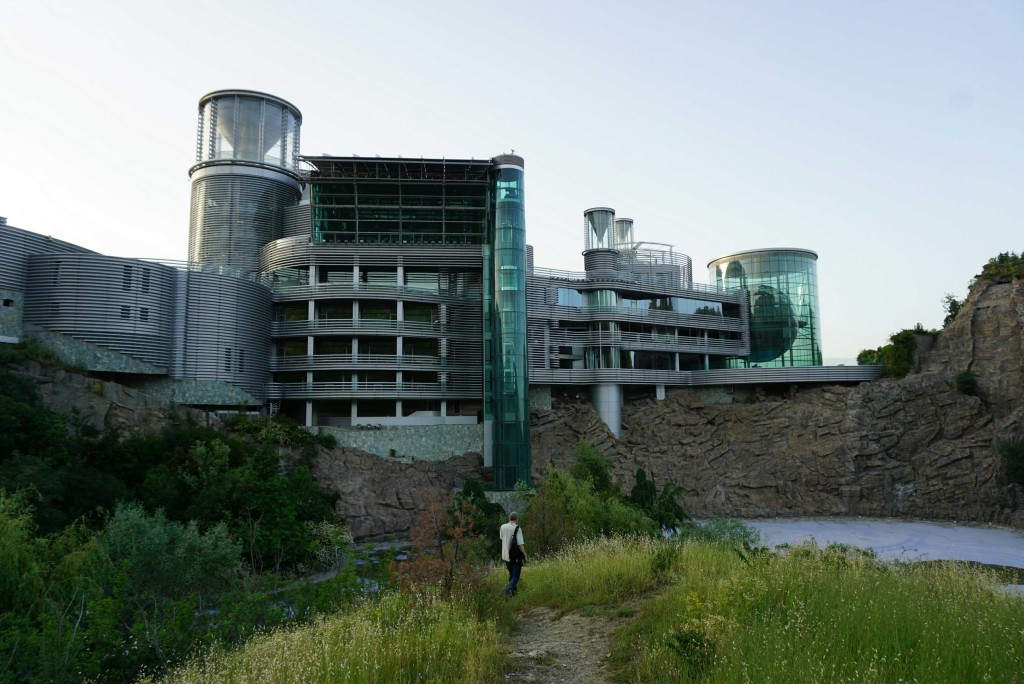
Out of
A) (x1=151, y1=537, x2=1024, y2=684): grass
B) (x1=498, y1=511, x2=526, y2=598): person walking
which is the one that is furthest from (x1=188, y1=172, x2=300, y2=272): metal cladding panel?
(x1=151, y1=537, x2=1024, y2=684): grass

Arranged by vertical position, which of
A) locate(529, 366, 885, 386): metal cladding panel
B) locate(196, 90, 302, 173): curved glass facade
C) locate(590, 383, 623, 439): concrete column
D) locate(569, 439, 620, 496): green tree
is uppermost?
locate(196, 90, 302, 173): curved glass facade

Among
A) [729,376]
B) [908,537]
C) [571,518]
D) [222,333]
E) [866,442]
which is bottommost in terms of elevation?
[908,537]

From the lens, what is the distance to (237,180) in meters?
56.2

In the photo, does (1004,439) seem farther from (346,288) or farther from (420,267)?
(346,288)

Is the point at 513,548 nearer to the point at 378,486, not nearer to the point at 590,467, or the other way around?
the point at 590,467

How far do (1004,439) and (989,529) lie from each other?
6.26m

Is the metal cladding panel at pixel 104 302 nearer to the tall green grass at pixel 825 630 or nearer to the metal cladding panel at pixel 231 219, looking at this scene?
the metal cladding panel at pixel 231 219

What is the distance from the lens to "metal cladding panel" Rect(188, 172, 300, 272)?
5525 centimetres

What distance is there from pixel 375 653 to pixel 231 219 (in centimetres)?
5444

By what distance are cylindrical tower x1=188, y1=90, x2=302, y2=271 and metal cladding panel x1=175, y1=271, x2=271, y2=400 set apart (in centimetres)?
1311

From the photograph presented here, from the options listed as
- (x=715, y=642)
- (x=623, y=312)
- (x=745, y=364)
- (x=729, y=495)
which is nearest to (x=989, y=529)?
(x=729, y=495)

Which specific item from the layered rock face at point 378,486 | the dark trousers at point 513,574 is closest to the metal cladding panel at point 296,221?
the layered rock face at point 378,486

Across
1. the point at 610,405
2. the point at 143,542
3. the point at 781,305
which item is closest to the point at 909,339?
the point at 781,305

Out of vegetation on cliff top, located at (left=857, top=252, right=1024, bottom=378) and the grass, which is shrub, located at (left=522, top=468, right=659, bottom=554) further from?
vegetation on cliff top, located at (left=857, top=252, right=1024, bottom=378)
